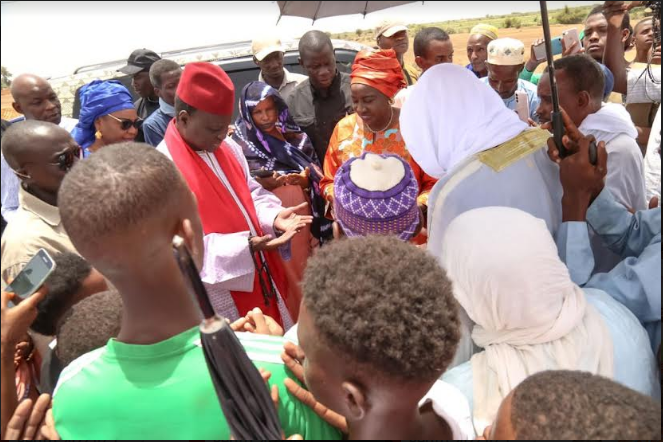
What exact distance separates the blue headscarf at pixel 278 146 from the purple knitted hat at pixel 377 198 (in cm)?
149

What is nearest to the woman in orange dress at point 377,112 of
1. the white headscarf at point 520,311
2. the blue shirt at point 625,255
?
the blue shirt at point 625,255

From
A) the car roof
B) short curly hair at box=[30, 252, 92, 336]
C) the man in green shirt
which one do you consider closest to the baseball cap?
the car roof

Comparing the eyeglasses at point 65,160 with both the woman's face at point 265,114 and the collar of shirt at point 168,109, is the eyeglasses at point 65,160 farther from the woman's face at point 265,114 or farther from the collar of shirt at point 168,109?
the collar of shirt at point 168,109

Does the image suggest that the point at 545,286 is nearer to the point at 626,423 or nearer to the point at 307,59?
the point at 626,423

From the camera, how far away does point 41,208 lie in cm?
232

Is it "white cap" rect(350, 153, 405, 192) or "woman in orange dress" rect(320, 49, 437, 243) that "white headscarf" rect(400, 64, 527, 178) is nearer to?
"white cap" rect(350, 153, 405, 192)

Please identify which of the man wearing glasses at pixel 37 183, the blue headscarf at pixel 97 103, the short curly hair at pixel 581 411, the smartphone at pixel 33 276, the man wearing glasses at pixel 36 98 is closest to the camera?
the short curly hair at pixel 581 411

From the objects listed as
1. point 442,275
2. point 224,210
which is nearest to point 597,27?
point 224,210

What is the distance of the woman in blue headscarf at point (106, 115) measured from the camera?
3955 millimetres

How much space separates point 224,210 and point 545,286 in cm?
176

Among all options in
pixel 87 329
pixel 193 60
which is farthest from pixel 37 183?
pixel 193 60

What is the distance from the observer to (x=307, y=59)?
4.59m

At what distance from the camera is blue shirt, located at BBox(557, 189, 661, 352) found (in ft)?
5.68

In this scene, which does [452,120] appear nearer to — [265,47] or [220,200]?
[220,200]
